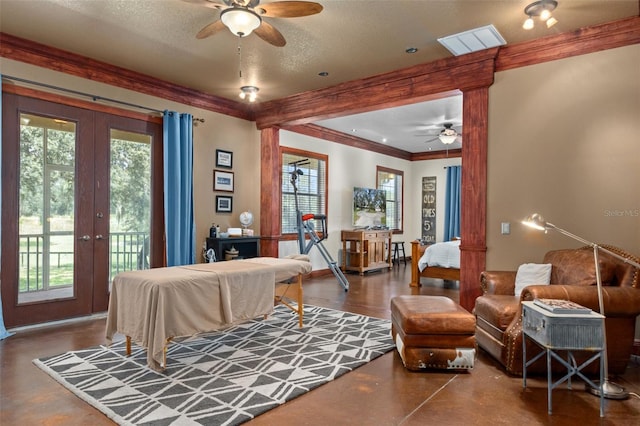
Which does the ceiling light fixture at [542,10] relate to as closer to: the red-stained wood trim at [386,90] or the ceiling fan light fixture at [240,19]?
the red-stained wood trim at [386,90]

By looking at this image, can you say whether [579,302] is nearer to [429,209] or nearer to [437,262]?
[437,262]

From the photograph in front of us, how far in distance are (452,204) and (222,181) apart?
6.20 metres

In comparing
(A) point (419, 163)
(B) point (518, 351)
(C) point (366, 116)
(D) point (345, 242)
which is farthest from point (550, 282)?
(A) point (419, 163)

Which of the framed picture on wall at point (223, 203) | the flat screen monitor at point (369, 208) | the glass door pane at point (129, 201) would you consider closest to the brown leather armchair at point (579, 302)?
the framed picture on wall at point (223, 203)

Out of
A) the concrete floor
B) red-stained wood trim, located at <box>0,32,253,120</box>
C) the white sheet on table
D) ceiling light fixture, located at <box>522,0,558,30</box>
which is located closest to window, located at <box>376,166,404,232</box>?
the white sheet on table

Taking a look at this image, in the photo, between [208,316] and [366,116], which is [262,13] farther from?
[366,116]

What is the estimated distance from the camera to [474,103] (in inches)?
171

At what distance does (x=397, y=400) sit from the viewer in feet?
8.34

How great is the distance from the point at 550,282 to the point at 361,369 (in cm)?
189

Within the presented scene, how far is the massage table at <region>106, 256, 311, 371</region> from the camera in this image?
284 centimetres

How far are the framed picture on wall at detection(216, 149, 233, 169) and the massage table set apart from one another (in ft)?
8.55

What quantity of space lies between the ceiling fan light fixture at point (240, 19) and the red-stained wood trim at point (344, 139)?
376 cm

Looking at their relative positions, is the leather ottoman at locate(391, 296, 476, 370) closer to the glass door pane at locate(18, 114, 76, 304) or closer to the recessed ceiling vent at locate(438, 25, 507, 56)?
the recessed ceiling vent at locate(438, 25, 507, 56)

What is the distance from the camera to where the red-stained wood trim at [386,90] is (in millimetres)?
4277
